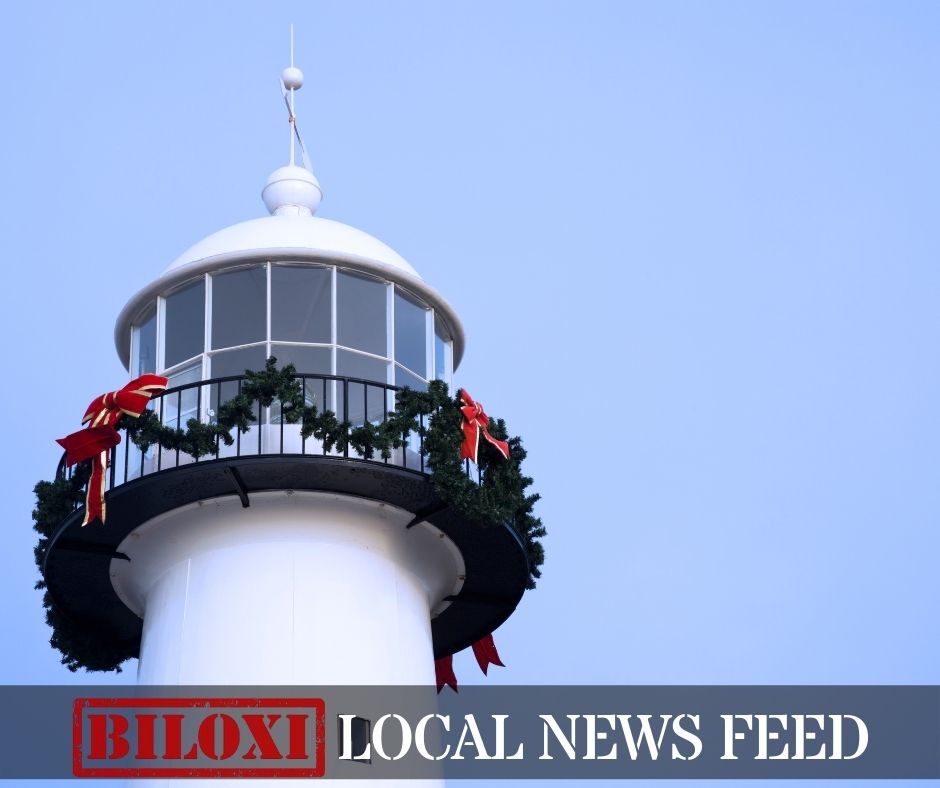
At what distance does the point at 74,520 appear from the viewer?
26219 mm

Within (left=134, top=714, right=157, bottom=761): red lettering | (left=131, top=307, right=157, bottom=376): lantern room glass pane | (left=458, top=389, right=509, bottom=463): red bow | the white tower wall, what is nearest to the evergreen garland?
(left=458, top=389, right=509, bottom=463): red bow

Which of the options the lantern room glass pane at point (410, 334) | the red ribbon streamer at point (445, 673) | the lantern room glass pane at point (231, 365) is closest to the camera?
the lantern room glass pane at point (231, 365)

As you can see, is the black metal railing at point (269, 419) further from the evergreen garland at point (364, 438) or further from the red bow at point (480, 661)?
the red bow at point (480, 661)

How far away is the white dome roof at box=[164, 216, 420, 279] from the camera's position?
27.6 meters

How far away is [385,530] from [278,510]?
1512mm

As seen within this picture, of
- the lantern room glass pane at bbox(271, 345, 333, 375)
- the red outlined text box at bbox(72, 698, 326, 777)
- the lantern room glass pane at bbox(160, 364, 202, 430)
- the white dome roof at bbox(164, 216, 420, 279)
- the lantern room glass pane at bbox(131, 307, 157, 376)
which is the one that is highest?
the white dome roof at bbox(164, 216, 420, 279)

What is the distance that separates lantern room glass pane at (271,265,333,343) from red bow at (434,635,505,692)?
568 centimetres

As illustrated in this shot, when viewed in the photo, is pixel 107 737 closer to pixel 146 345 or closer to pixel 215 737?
pixel 215 737

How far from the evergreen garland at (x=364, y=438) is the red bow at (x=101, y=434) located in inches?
7.3

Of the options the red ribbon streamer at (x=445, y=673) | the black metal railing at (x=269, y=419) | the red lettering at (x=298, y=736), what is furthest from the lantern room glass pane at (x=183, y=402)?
the red ribbon streamer at (x=445, y=673)

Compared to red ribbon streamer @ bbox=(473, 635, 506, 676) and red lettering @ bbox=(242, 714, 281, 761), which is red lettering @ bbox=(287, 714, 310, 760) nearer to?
red lettering @ bbox=(242, 714, 281, 761)

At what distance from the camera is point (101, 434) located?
2586 cm

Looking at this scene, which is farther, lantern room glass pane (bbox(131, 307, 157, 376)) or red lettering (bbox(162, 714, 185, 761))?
lantern room glass pane (bbox(131, 307, 157, 376))

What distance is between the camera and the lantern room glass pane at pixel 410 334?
91.7 feet
